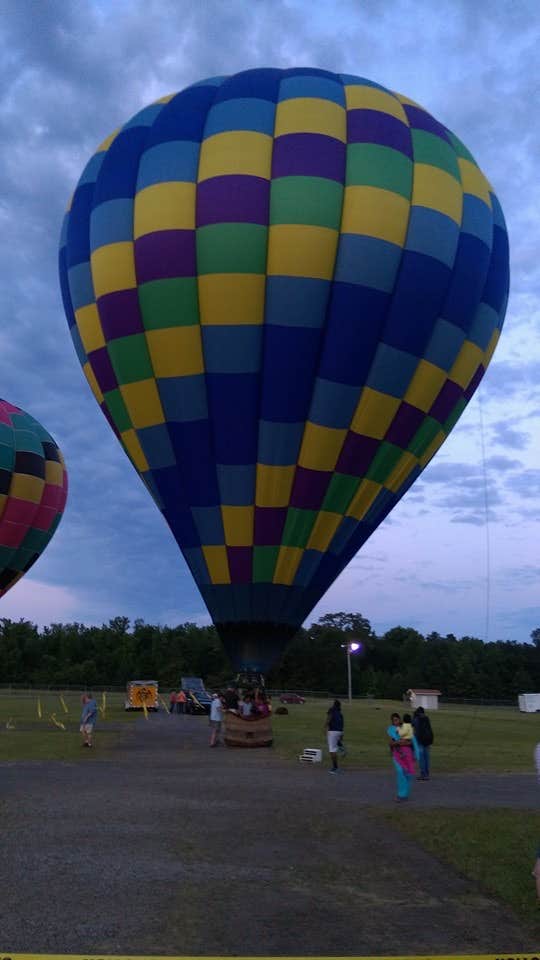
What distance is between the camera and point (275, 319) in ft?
55.4

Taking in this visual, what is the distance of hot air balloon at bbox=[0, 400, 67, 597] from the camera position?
3369cm

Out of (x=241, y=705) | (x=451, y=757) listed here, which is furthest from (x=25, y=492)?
(x=451, y=757)

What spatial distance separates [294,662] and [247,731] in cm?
8199

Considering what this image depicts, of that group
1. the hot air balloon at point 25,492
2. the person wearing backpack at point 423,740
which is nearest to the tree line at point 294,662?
the hot air balloon at point 25,492

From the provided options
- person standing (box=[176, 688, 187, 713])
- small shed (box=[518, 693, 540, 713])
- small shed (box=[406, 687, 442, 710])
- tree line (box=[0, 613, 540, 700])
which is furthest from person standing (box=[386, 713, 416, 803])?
tree line (box=[0, 613, 540, 700])

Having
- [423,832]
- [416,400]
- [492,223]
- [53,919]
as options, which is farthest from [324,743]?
[53,919]

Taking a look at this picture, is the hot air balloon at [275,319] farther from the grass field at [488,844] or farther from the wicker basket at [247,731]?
the grass field at [488,844]

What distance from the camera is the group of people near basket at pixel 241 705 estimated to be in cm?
1879

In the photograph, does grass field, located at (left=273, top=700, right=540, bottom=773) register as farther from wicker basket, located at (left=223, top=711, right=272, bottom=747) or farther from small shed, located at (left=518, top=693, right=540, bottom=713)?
small shed, located at (left=518, top=693, right=540, bottom=713)

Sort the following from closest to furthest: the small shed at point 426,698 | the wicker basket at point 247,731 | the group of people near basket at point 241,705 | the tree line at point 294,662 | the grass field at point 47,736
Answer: the grass field at point 47,736, the group of people near basket at point 241,705, the wicker basket at point 247,731, the small shed at point 426,698, the tree line at point 294,662

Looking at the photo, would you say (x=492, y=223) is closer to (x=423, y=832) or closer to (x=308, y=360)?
(x=308, y=360)

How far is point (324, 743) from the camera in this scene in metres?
22.0

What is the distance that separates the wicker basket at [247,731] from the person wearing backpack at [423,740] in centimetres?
592

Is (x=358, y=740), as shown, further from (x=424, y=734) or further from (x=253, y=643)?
(x=424, y=734)
